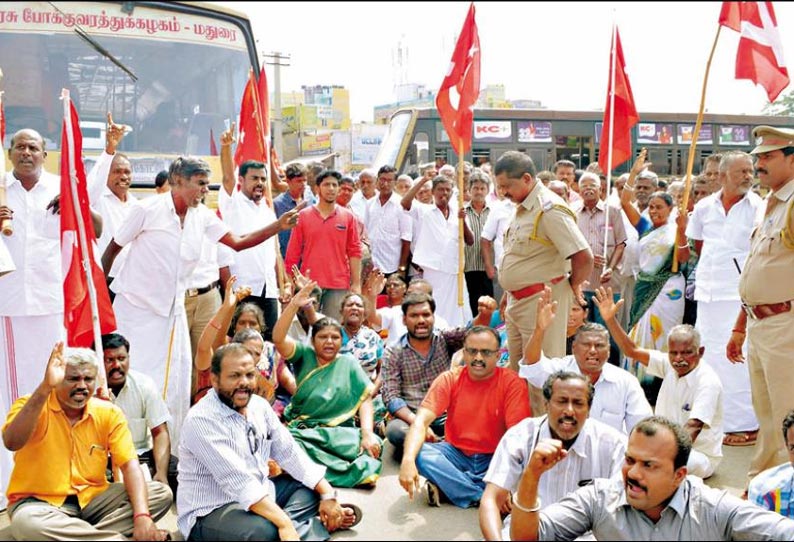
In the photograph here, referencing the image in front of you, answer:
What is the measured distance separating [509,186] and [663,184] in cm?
736

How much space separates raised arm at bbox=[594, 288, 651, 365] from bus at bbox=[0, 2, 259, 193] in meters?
3.86

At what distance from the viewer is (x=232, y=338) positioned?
192 inches

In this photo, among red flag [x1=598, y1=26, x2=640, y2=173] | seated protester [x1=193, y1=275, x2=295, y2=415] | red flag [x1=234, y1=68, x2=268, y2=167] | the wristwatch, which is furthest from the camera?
red flag [x1=234, y1=68, x2=268, y2=167]

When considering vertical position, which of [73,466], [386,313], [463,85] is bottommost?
[73,466]

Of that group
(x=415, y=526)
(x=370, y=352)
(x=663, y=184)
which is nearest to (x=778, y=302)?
(x=415, y=526)

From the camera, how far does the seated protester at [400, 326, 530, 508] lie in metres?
4.14

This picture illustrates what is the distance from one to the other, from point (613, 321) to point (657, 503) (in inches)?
73.4

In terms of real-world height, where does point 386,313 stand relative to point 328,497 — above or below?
above

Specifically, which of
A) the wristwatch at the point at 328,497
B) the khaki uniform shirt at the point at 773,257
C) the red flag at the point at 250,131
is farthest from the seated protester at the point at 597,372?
the red flag at the point at 250,131

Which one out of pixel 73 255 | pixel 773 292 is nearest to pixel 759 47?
pixel 773 292

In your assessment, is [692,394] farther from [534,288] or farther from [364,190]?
[364,190]

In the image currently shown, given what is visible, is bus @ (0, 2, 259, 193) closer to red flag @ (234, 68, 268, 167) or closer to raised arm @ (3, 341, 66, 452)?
red flag @ (234, 68, 268, 167)

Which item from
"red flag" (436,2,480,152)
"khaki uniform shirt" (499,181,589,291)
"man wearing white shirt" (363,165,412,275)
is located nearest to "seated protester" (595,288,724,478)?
"khaki uniform shirt" (499,181,589,291)

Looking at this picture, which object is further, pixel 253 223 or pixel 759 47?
pixel 253 223
